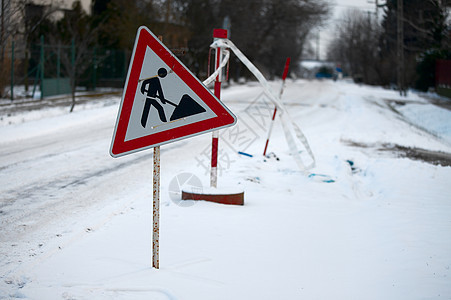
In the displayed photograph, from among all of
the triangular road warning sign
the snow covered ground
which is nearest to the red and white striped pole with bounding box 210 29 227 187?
the snow covered ground

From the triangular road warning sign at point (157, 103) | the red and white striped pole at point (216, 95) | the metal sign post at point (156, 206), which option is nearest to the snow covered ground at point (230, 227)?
the metal sign post at point (156, 206)

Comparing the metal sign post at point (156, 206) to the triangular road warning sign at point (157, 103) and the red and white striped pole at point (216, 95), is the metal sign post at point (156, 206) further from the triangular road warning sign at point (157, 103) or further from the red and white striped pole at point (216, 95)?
the red and white striped pole at point (216, 95)

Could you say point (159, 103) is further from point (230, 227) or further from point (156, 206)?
point (230, 227)

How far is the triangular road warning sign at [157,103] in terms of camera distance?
3.61 metres

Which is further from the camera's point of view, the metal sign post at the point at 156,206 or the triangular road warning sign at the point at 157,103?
the metal sign post at the point at 156,206

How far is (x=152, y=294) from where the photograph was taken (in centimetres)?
354

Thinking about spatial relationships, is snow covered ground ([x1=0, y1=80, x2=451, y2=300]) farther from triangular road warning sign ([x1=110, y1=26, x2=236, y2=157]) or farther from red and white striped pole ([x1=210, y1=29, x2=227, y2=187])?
triangular road warning sign ([x1=110, y1=26, x2=236, y2=157])

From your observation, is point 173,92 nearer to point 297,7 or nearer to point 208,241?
point 208,241

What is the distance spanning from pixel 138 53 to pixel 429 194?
4.96 m

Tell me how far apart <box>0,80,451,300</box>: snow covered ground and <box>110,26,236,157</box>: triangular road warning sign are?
3.35ft

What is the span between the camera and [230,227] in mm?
5152

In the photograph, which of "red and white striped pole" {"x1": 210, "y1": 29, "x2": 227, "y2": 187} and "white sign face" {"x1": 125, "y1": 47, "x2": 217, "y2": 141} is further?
"red and white striped pole" {"x1": 210, "y1": 29, "x2": 227, "y2": 187}

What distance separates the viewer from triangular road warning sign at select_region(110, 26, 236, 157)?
3613 millimetres

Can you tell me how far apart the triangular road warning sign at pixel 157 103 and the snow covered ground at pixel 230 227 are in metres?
1.02
